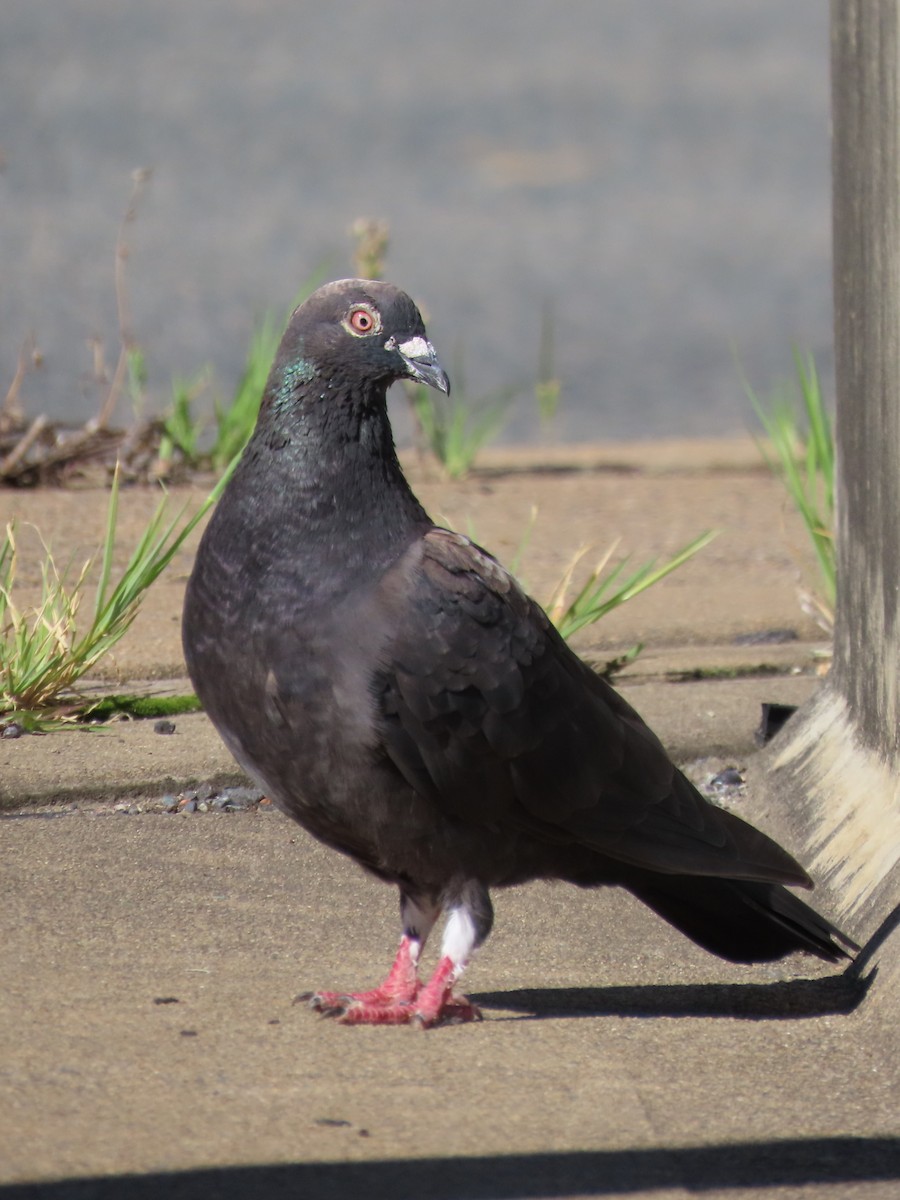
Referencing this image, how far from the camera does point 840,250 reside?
4.00 m

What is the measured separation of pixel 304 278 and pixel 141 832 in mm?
7591

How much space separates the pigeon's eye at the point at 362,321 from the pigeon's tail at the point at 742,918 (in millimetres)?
1150

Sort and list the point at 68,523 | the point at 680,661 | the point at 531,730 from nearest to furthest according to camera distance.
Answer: the point at 531,730
the point at 680,661
the point at 68,523

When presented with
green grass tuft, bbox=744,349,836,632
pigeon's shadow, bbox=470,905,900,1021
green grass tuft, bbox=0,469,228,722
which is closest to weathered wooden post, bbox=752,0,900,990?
pigeon's shadow, bbox=470,905,900,1021

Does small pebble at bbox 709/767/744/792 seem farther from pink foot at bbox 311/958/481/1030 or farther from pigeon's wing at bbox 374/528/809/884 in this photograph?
pink foot at bbox 311/958/481/1030

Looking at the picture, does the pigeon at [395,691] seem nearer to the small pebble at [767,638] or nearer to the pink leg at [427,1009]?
the pink leg at [427,1009]

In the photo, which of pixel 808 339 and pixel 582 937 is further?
pixel 808 339

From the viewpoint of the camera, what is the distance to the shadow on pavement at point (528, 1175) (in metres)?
2.28

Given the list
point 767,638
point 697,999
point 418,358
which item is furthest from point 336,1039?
point 767,638

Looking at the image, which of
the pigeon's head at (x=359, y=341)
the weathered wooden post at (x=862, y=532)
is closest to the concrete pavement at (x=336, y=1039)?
the weathered wooden post at (x=862, y=532)

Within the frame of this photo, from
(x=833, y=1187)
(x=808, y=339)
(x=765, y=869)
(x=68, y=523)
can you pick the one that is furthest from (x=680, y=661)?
(x=808, y=339)

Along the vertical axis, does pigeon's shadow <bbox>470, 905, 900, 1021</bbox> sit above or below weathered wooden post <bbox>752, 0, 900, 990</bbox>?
below

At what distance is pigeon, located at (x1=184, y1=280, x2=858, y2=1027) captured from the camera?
2.97 m

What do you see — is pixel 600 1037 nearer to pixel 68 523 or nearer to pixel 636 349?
pixel 68 523
